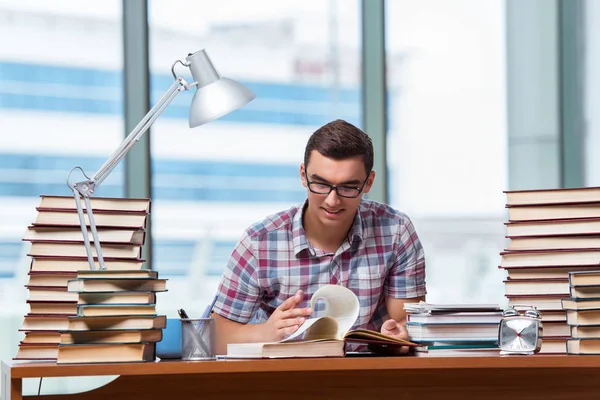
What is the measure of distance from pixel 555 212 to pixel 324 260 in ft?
2.29

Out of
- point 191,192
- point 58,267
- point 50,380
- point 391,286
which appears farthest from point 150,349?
point 191,192

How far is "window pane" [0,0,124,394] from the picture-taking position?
136 inches

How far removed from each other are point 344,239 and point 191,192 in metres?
1.56

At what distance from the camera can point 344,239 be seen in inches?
93.2

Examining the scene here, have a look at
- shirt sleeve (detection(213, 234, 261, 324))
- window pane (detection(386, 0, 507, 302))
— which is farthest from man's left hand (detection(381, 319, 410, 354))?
window pane (detection(386, 0, 507, 302))

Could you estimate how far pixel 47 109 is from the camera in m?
3.54

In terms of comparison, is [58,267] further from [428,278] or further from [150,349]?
[428,278]

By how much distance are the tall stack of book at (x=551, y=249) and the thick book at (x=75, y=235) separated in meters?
0.86

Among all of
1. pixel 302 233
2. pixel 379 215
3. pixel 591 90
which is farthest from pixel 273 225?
pixel 591 90

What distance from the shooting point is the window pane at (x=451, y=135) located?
404cm

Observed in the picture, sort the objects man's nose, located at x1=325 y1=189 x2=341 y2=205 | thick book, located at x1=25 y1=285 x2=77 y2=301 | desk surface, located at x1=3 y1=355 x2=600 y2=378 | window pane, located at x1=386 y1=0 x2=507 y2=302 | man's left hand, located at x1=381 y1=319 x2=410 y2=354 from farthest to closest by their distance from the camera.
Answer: window pane, located at x1=386 y1=0 x2=507 y2=302 → man's nose, located at x1=325 y1=189 x2=341 y2=205 → man's left hand, located at x1=381 y1=319 x2=410 y2=354 → thick book, located at x1=25 y1=285 x2=77 y2=301 → desk surface, located at x1=3 y1=355 x2=600 y2=378

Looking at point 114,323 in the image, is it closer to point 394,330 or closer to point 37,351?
point 37,351

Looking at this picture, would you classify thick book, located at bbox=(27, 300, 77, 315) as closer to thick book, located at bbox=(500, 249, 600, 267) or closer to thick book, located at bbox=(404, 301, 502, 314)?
thick book, located at bbox=(404, 301, 502, 314)

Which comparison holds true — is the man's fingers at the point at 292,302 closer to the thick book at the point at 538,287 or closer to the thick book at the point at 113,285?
the thick book at the point at 113,285
